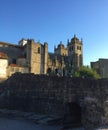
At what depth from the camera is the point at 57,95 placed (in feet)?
64.3

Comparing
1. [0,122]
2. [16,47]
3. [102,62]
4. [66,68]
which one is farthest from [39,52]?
[0,122]

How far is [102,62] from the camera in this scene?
62.4 meters

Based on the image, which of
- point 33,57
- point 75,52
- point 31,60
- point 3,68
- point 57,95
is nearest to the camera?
point 57,95

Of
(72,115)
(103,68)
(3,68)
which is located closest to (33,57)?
(3,68)

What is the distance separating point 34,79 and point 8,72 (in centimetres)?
2540

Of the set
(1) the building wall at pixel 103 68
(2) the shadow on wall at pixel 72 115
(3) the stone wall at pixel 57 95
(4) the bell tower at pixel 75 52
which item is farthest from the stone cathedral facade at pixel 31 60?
(2) the shadow on wall at pixel 72 115

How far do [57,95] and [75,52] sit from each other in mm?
59184

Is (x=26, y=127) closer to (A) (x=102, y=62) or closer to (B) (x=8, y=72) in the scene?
(B) (x=8, y=72)

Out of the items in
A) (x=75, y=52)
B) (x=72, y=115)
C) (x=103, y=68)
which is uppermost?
(x=75, y=52)

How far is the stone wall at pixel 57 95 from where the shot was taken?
14.7 m

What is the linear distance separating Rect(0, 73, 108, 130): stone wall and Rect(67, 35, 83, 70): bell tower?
47.4 meters

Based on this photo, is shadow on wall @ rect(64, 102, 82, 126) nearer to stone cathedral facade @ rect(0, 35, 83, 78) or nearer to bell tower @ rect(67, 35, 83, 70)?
stone cathedral facade @ rect(0, 35, 83, 78)

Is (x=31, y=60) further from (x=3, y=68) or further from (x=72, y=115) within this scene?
(x=72, y=115)

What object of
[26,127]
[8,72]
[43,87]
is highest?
[8,72]
